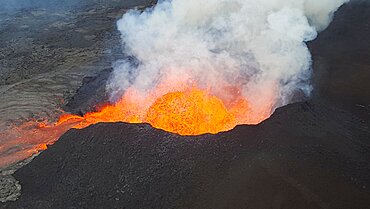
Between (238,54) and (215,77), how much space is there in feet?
2.71

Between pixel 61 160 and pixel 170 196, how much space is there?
208 centimetres

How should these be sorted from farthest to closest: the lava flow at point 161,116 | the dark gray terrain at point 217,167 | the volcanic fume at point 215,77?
the volcanic fume at point 215,77 → the lava flow at point 161,116 → the dark gray terrain at point 217,167

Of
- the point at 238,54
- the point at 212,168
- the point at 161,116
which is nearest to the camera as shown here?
the point at 212,168

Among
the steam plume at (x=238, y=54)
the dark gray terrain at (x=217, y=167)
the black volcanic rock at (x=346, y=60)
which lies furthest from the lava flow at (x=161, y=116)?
the black volcanic rock at (x=346, y=60)

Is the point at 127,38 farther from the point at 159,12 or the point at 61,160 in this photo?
the point at 61,160

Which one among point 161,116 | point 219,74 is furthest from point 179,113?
point 219,74

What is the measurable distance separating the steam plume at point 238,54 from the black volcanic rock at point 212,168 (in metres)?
1.40

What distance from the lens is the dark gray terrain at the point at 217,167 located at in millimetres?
5238

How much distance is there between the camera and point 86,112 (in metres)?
8.43

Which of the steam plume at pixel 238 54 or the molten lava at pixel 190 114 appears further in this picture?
the steam plume at pixel 238 54

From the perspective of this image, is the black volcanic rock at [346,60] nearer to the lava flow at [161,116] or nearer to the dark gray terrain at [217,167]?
the dark gray terrain at [217,167]

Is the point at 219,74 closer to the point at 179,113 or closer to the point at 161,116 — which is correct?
the point at 179,113

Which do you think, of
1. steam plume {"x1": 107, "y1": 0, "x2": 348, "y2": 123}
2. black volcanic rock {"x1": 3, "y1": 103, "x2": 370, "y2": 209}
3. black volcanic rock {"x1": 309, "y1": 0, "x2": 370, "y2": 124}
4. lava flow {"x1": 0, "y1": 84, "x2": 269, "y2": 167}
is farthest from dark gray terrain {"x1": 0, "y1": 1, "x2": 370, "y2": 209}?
steam plume {"x1": 107, "y1": 0, "x2": 348, "y2": 123}

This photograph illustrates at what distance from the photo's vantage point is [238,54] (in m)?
8.54
